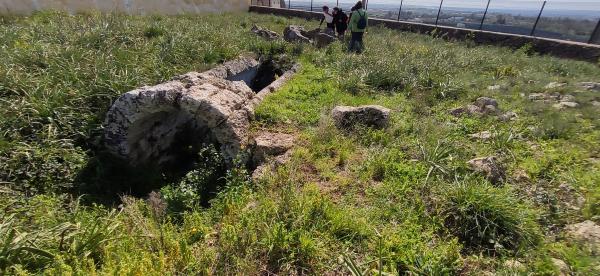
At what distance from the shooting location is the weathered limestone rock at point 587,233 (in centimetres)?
268

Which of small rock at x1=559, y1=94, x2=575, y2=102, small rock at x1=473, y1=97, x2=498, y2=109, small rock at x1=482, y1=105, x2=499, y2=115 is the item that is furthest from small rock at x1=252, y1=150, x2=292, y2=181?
small rock at x1=559, y1=94, x2=575, y2=102

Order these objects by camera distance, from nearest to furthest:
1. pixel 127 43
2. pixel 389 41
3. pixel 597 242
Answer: pixel 597 242 < pixel 127 43 < pixel 389 41

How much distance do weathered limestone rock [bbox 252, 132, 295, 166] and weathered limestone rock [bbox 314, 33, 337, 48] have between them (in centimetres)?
653

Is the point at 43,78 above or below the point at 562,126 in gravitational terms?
above

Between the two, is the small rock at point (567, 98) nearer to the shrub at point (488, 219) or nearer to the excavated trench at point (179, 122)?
the shrub at point (488, 219)

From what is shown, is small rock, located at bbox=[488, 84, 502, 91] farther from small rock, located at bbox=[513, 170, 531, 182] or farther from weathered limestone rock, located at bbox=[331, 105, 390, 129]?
small rock, located at bbox=[513, 170, 531, 182]

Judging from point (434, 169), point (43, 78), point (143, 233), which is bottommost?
point (143, 233)

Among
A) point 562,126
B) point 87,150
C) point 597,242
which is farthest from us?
point 562,126

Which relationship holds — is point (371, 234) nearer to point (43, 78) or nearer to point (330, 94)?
point (330, 94)

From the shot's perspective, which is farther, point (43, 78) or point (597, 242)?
point (43, 78)

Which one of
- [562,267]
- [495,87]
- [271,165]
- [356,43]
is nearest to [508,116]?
[495,87]

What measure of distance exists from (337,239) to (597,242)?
2.13 metres

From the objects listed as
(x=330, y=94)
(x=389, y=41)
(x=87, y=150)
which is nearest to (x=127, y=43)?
(x=87, y=150)

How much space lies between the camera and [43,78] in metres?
4.80
